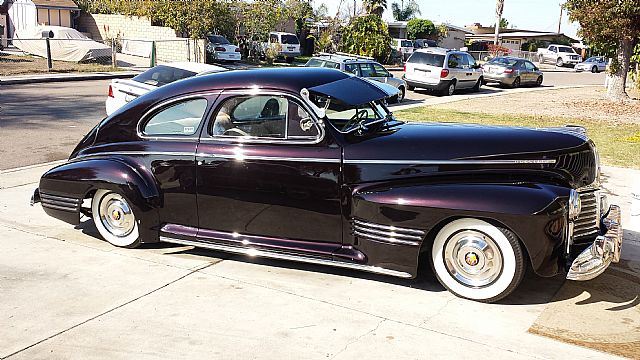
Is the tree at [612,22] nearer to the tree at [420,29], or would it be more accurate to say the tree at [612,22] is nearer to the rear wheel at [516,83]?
the rear wheel at [516,83]

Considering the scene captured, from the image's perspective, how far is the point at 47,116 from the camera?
14422 mm

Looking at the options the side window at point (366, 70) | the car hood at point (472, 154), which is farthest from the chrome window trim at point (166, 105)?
the side window at point (366, 70)

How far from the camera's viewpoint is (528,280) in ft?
17.1

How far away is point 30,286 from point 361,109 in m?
3.15

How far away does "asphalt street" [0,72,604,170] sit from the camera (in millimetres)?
10469

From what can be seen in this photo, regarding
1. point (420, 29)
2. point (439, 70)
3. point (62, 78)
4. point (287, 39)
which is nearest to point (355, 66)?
point (439, 70)

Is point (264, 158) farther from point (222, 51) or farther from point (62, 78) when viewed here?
point (222, 51)

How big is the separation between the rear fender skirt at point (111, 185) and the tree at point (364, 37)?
3197 cm

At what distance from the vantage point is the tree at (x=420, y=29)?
186 feet

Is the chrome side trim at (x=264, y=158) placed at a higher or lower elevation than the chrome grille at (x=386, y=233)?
higher

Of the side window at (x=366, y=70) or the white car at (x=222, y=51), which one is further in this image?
the white car at (x=222, y=51)

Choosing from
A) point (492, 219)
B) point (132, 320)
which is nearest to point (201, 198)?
point (132, 320)

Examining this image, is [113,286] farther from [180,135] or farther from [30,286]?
[180,135]

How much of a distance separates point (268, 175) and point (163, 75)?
861cm
